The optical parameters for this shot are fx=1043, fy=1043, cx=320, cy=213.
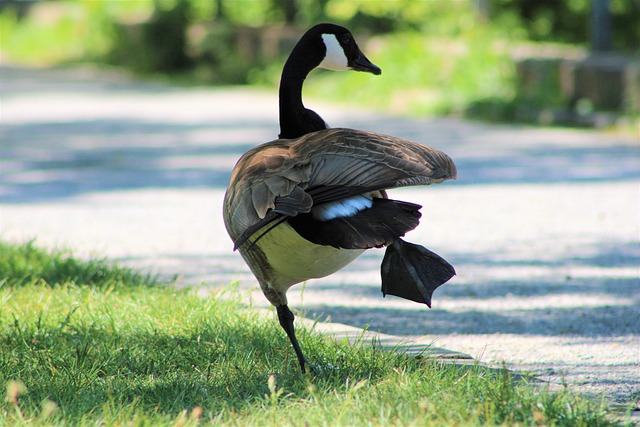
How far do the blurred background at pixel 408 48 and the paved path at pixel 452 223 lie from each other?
1371mm

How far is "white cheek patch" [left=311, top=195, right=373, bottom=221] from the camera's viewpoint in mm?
3432

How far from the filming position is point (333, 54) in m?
4.41

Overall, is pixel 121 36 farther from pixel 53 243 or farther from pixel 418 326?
pixel 418 326

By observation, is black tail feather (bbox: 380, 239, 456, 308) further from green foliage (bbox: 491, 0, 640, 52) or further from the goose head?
green foliage (bbox: 491, 0, 640, 52)

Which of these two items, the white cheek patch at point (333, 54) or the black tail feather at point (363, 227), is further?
the white cheek patch at point (333, 54)

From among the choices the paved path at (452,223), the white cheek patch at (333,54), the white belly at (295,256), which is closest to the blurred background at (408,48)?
the paved path at (452,223)

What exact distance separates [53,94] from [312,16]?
9.05 meters

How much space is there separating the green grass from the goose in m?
0.28

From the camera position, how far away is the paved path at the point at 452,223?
16.7 feet

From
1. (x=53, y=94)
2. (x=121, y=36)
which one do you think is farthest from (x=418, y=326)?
(x=121, y=36)

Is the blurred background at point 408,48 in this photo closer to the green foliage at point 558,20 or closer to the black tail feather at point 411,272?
the green foliage at point 558,20

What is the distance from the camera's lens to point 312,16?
Result: 27562mm

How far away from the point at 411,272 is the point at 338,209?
1.45ft

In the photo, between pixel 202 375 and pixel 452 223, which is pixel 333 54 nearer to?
pixel 202 375
